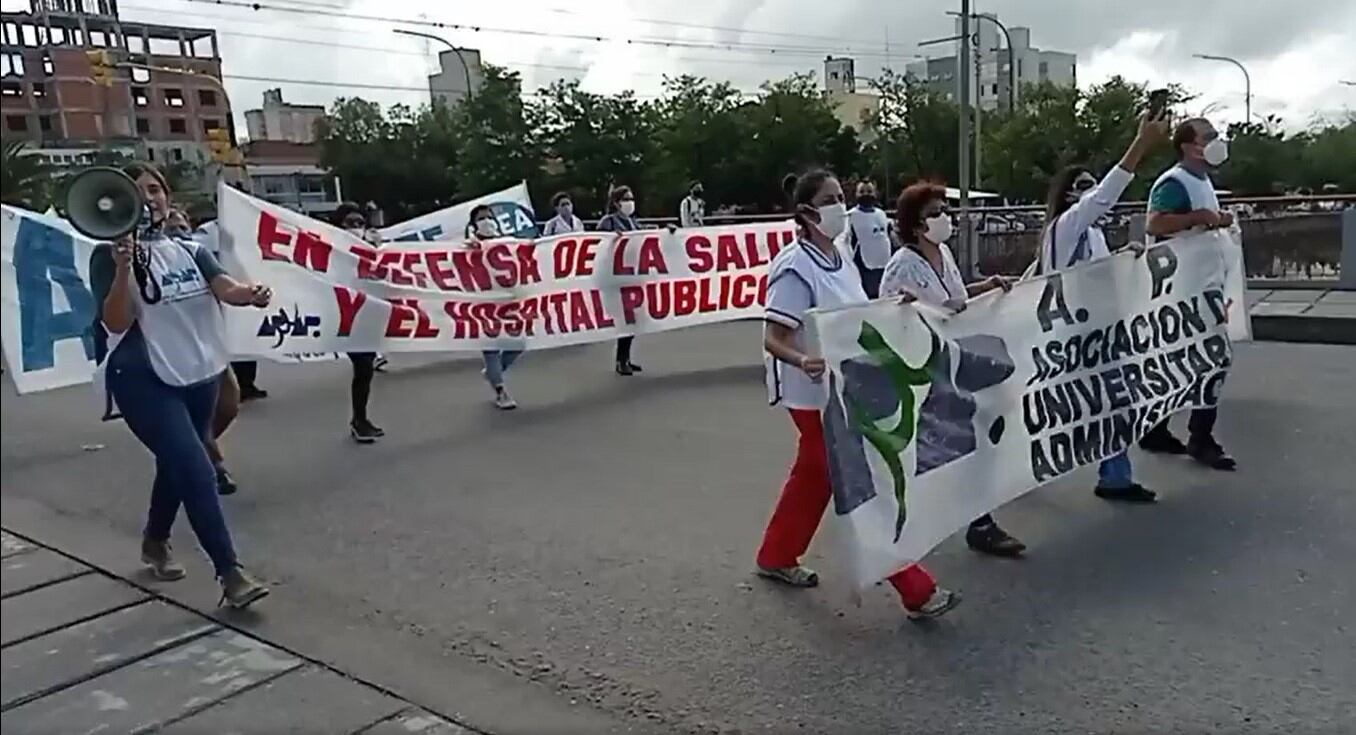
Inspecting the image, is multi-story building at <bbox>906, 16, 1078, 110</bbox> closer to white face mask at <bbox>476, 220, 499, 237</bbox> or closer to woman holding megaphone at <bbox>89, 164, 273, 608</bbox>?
white face mask at <bbox>476, 220, 499, 237</bbox>

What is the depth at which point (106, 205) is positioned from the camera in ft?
7.69

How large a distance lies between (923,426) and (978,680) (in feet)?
3.26

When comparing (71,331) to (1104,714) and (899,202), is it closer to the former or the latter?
(899,202)

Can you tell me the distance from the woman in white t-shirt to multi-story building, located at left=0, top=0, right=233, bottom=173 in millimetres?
2950

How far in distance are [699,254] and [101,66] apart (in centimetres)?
902

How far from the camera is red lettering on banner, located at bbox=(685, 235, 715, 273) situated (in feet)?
34.6

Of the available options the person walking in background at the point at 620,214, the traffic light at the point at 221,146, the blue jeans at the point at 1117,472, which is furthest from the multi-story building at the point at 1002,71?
the traffic light at the point at 221,146

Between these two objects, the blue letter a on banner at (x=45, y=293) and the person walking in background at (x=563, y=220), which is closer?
the blue letter a on banner at (x=45, y=293)

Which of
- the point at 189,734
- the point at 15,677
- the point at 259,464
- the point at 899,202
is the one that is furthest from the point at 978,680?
the point at 259,464

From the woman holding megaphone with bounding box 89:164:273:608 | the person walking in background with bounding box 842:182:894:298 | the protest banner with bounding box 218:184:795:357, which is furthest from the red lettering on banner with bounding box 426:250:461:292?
the woman holding megaphone with bounding box 89:164:273:608

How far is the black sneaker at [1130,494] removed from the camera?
5504 millimetres

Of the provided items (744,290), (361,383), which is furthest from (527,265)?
(744,290)

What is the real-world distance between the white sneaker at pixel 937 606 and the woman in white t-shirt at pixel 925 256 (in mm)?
446

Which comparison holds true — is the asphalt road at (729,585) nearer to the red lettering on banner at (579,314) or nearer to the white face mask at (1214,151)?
the white face mask at (1214,151)
